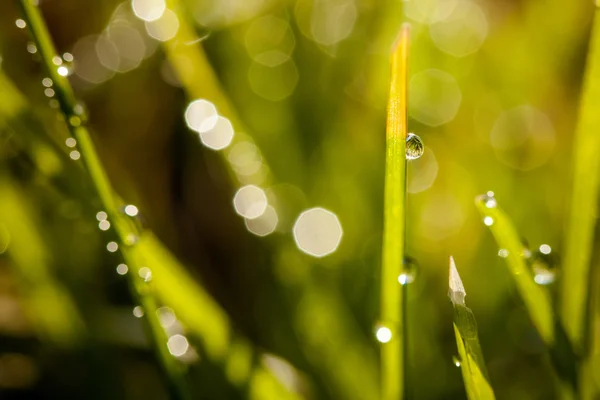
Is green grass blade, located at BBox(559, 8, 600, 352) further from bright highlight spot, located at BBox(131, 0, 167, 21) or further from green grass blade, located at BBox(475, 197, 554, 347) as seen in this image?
bright highlight spot, located at BBox(131, 0, 167, 21)

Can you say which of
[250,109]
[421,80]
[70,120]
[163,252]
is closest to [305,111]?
[250,109]

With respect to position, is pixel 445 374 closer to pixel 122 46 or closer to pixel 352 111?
pixel 352 111

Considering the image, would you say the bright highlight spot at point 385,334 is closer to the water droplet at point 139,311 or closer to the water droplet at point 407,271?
the water droplet at point 407,271

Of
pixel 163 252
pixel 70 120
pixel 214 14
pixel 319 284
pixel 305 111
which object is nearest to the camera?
pixel 70 120

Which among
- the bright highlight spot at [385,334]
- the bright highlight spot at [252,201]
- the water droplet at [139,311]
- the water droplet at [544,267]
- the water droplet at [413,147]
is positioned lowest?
the bright highlight spot at [385,334]

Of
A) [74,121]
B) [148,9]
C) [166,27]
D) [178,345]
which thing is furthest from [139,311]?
[148,9]

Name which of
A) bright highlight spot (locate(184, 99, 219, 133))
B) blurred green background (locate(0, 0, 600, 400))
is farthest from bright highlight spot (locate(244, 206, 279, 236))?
bright highlight spot (locate(184, 99, 219, 133))

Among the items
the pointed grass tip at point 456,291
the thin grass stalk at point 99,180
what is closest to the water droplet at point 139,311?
the thin grass stalk at point 99,180
